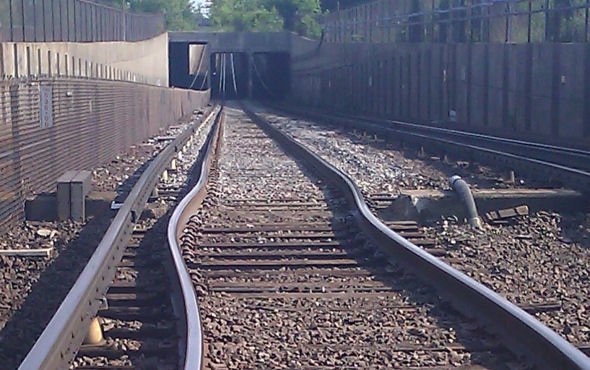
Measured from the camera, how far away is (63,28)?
2720 centimetres

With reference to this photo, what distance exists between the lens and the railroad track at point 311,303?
269 inches

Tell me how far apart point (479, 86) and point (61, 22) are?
1699 cm

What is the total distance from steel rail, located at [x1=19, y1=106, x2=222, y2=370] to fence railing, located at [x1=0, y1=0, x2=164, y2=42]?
7.53 metres

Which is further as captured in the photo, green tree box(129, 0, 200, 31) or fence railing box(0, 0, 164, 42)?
green tree box(129, 0, 200, 31)

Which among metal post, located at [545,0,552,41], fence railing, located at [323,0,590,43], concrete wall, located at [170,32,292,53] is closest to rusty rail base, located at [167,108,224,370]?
fence railing, located at [323,0,590,43]

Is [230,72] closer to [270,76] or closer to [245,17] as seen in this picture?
[270,76]

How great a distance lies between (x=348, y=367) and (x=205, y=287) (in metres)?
2.50

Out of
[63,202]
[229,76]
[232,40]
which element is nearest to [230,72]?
[229,76]

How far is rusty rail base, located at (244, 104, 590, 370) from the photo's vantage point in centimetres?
631

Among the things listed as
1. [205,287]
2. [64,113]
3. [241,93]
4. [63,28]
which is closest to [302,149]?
[63,28]

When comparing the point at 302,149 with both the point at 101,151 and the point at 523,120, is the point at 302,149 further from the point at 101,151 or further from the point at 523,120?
the point at 523,120

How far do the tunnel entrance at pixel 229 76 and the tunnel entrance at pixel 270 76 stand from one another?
3.51ft

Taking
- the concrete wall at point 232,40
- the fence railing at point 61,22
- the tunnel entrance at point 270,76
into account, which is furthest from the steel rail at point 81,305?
the tunnel entrance at point 270,76

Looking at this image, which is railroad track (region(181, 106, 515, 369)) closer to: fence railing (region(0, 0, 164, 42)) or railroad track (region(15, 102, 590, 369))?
railroad track (region(15, 102, 590, 369))
